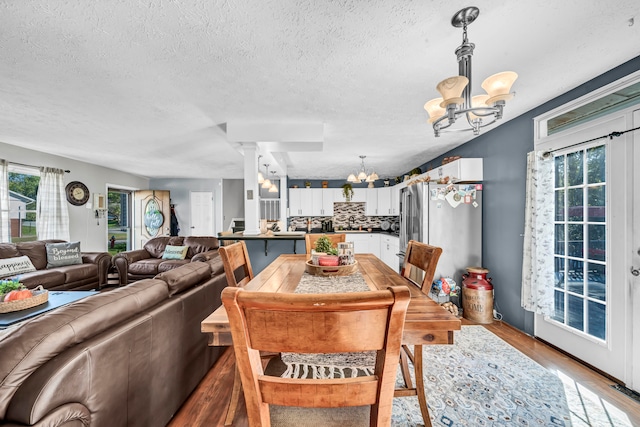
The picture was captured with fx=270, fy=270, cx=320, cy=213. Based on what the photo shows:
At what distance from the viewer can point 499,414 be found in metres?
1.71

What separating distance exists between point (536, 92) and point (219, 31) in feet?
8.73

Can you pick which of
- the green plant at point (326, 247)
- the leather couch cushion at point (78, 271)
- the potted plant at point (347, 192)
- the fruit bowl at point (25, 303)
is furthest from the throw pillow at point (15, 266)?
the potted plant at point (347, 192)

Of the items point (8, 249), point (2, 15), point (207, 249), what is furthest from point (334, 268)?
point (8, 249)

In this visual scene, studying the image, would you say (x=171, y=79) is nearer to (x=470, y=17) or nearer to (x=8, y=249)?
(x=470, y=17)

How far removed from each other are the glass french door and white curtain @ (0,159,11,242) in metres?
7.00

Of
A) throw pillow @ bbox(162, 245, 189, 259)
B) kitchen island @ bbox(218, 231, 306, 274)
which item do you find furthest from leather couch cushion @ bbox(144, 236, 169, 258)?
kitchen island @ bbox(218, 231, 306, 274)

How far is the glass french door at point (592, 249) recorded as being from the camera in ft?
6.70

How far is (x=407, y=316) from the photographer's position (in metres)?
1.06

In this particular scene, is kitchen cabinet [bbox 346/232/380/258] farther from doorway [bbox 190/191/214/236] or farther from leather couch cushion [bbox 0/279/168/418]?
leather couch cushion [bbox 0/279/168/418]

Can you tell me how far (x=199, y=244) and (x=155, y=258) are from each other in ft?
2.95

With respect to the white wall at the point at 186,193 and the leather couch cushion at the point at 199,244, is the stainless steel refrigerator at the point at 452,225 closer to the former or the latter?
the leather couch cushion at the point at 199,244

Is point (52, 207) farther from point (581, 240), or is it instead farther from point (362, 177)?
point (581, 240)

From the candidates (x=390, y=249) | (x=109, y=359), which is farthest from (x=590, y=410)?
(x=390, y=249)

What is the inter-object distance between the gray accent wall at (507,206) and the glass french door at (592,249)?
0.33 metres
